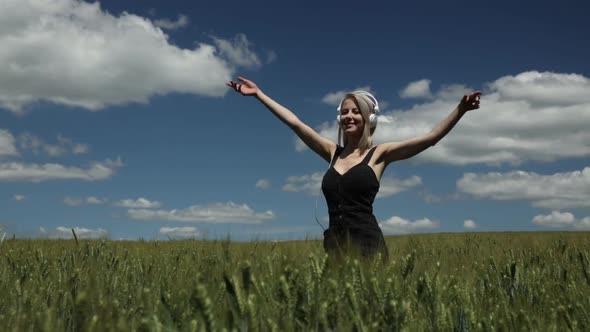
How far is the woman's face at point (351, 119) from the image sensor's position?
252 inches

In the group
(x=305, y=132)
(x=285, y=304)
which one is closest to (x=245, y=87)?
(x=305, y=132)

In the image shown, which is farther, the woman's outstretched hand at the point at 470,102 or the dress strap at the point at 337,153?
the dress strap at the point at 337,153

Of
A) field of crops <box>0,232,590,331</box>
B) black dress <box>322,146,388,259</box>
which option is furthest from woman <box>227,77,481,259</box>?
field of crops <box>0,232,590,331</box>

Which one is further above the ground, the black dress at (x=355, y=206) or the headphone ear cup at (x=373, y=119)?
the headphone ear cup at (x=373, y=119)

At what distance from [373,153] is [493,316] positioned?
4.39 metres

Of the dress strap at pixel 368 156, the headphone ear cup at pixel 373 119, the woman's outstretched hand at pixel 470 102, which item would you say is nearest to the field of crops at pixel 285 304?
the woman's outstretched hand at pixel 470 102

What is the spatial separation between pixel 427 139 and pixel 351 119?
1001mm

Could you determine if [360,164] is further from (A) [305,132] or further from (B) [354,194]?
(A) [305,132]

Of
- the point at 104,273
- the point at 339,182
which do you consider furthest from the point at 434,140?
the point at 104,273

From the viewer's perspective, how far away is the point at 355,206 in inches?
238

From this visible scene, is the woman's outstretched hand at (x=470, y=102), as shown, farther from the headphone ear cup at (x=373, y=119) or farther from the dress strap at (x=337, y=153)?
the dress strap at (x=337, y=153)

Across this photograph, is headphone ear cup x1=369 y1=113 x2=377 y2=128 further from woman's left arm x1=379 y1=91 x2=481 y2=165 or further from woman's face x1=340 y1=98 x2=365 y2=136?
woman's left arm x1=379 y1=91 x2=481 y2=165

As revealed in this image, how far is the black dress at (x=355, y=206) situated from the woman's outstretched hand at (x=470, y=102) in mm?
1225

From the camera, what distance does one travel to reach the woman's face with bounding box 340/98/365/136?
6406mm
